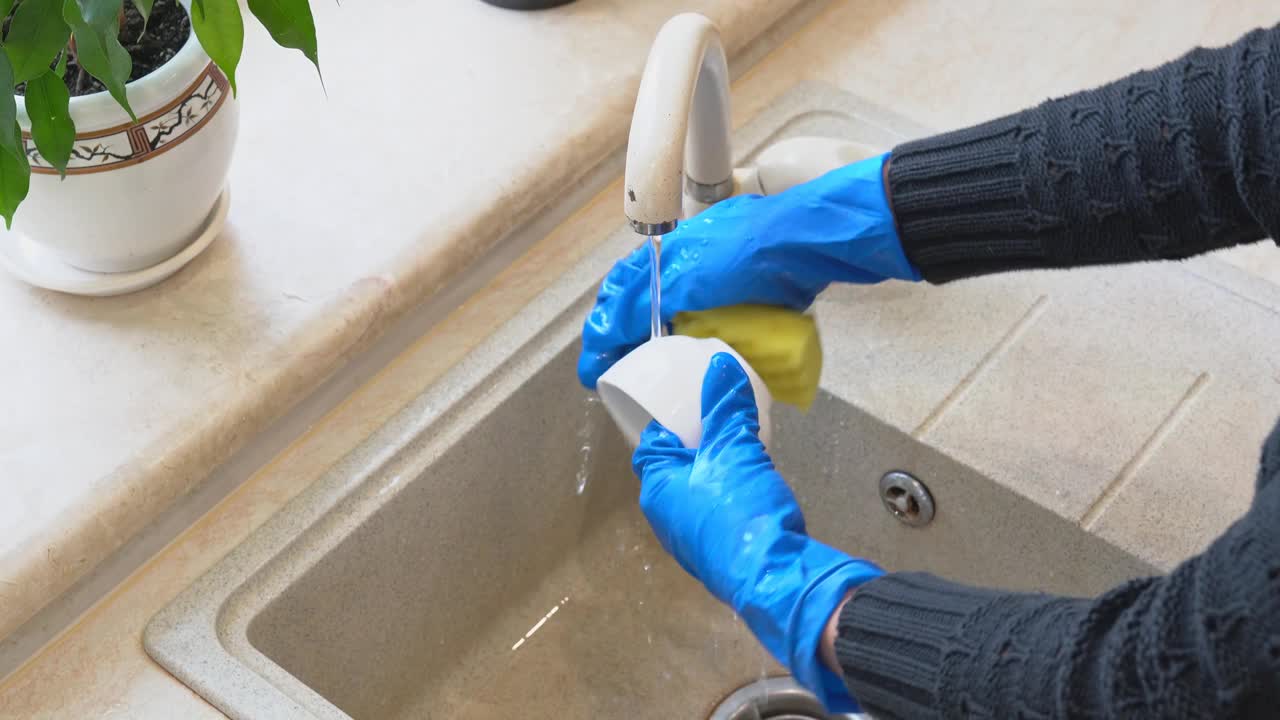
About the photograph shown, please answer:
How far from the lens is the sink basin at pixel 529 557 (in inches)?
33.4

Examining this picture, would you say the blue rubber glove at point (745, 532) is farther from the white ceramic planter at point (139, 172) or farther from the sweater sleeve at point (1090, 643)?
the white ceramic planter at point (139, 172)

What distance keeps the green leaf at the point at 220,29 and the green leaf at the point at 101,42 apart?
0.14ft

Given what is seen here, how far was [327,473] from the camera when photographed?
2.94ft

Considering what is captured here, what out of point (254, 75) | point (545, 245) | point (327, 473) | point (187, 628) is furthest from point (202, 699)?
point (254, 75)

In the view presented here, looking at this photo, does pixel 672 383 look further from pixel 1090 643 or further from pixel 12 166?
pixel 12 166

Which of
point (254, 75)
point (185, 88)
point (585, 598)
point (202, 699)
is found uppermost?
point (185, 88)

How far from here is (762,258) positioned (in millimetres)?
877

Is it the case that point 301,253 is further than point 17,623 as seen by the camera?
Yes

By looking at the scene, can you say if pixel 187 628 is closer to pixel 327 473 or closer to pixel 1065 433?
pixel 327 473

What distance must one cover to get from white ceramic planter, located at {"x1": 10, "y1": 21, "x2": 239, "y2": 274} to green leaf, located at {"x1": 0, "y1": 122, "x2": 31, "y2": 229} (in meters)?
0.03

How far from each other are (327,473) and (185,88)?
261 millimetres

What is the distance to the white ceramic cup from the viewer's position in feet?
2.66

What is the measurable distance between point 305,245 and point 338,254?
28 mm

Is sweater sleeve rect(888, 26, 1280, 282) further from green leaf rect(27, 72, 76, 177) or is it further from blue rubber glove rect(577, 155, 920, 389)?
green leaf rect(27, 72, 76, 177)
